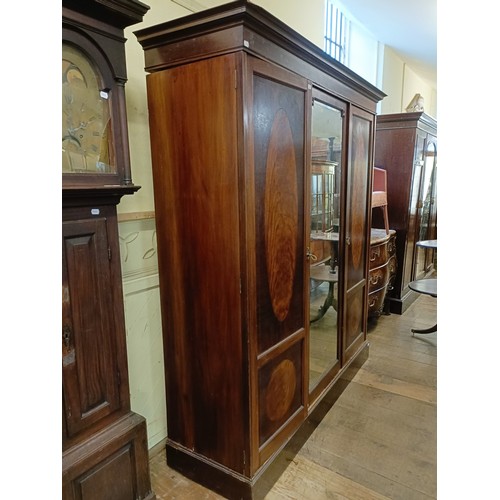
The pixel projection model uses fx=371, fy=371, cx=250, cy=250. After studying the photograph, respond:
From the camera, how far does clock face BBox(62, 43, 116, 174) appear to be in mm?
1116

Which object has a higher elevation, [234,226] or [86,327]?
[234,226]

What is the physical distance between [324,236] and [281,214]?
59cm

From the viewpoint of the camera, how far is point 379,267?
333cm

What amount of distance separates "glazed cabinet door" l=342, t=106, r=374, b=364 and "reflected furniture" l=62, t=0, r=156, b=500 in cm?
142

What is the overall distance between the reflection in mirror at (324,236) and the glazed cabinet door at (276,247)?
0.21m

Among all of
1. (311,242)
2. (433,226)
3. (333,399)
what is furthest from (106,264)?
(433,226)

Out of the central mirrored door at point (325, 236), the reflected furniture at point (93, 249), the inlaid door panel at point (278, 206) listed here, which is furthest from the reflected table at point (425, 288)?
the reflected furniture at point (93, 249)

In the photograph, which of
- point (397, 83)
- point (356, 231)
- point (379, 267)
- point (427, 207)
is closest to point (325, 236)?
point (356, 231)

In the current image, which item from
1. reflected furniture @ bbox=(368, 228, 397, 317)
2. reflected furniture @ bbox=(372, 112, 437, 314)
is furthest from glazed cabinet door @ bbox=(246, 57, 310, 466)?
reflected furniture @ bbox=(372, 112, 437, 314)

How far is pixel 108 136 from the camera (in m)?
1.24

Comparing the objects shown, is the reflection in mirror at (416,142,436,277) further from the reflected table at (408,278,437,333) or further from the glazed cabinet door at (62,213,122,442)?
the glazed cabinet door at (62,213,122,442)

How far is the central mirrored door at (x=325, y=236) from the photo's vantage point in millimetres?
1922

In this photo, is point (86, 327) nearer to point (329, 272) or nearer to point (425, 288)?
point (329, 272)
